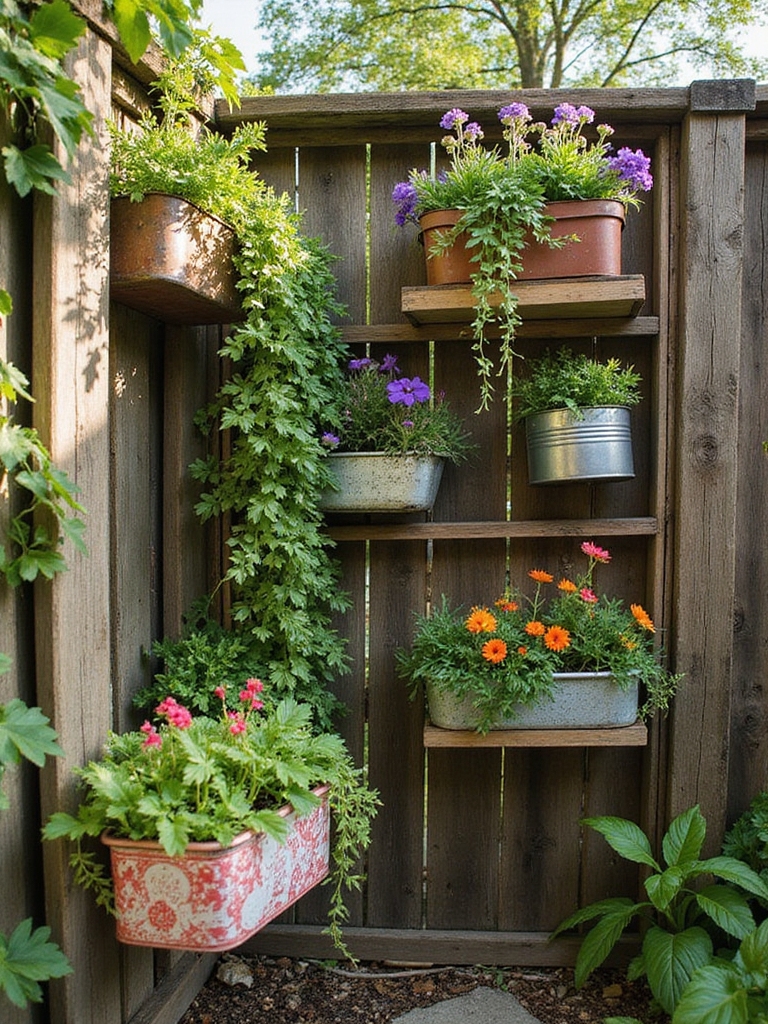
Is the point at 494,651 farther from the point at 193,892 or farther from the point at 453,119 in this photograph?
the point at 453,119

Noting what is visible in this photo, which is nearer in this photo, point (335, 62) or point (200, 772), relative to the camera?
point (200, 772)

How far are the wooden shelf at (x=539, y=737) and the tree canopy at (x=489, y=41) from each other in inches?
257

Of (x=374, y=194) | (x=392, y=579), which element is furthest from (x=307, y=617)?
(x=374, y=194)

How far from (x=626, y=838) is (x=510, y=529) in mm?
828

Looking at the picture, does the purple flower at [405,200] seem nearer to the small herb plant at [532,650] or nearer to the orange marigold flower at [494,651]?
the small herb plant at [532,650]

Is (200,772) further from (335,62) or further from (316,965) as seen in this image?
(335,62)

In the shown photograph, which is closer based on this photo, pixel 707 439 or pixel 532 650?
pixel 532 650

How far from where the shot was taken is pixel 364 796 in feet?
6.82

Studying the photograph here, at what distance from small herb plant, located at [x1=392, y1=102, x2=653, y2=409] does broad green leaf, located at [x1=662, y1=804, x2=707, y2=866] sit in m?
1.24

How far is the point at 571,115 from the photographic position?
6.95 ft

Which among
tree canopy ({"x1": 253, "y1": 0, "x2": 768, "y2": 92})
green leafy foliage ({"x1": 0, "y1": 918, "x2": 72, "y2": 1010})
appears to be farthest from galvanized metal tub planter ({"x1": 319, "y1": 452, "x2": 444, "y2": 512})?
tree canopy ({"x1": 253, "y1": 0, "x2": 768, "y2": 92})

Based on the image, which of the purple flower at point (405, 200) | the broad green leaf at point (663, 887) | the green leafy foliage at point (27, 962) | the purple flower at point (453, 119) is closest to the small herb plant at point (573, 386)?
the purple flower at point (405, 200)

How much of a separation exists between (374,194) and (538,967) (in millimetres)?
2156

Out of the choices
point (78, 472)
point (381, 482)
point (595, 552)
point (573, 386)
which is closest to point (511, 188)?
point (573, 386)
